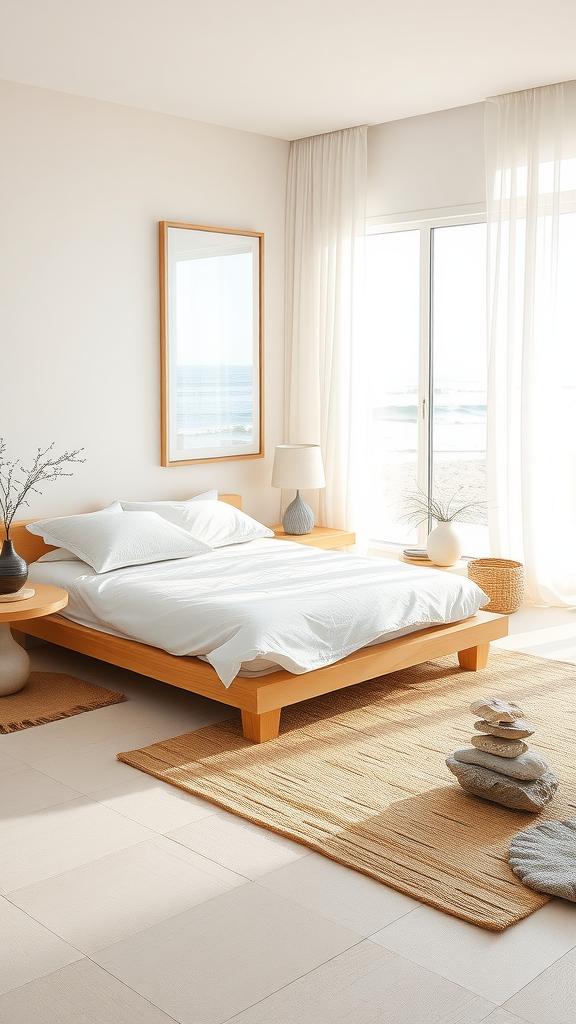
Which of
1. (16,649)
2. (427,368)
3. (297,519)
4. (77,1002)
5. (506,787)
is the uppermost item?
(427,368)

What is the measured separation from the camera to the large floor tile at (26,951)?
2141mm

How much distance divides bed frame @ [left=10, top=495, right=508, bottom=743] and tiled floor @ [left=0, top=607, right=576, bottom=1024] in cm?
46

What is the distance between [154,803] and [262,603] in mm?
957

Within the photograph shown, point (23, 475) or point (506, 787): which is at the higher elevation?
point (23, 475)

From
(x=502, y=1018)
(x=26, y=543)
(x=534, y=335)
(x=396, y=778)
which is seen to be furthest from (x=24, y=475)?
(x=502, y=1018)

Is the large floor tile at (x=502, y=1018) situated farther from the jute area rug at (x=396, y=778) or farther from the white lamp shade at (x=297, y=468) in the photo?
the white lamp shade at (x=297, y=468)

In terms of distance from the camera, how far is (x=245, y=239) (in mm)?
5879

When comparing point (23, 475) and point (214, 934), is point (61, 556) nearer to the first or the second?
point (23, 475)

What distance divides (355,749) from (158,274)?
3151 mm

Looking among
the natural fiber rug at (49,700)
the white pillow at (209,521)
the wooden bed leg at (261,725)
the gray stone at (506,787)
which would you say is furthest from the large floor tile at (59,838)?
the white pillow at (209,521)

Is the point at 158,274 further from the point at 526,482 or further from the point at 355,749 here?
the point at 355,749

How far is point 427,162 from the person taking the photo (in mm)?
5594

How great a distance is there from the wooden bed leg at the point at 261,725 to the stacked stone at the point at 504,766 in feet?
2.27

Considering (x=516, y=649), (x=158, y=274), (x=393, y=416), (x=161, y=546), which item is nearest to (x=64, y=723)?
(x=161, y=546)
